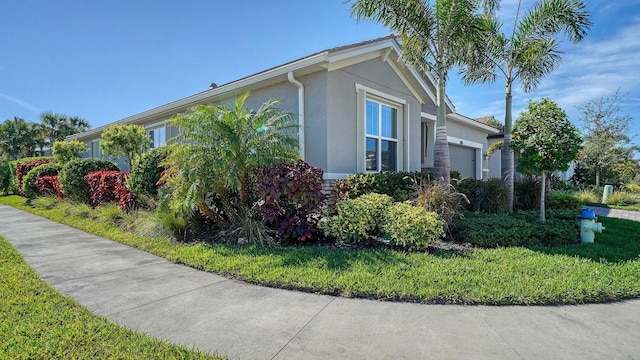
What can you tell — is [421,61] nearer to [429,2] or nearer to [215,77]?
[429,2]

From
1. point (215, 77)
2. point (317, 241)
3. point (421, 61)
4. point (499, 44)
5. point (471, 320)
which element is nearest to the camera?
point (471, 320)

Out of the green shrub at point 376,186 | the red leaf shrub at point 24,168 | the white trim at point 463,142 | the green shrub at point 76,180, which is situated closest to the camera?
the green shrub at point 376,186

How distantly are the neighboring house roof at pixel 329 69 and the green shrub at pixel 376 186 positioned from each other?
3.18 meters

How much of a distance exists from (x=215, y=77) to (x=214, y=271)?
43.4 feet

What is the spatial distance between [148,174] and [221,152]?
3.39 m

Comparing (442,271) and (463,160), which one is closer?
(442,271)

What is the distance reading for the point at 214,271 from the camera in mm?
4941

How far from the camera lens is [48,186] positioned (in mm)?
14102

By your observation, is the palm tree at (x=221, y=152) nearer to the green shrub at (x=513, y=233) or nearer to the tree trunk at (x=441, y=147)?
the tree trunk at (x=441, y=147)

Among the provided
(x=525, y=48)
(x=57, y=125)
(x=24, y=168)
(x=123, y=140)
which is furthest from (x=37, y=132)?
(x=525, y=48)

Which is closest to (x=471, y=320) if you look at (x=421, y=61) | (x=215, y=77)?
(x=421, y=61)

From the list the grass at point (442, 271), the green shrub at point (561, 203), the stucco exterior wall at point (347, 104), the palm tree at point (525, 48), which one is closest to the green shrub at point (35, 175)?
the grass at point (442, 271)

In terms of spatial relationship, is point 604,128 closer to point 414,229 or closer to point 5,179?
point 414,229

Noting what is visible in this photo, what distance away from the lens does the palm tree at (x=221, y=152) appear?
6492 millimetres
